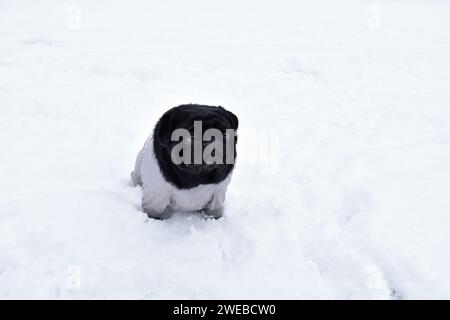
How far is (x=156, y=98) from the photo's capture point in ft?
17.4

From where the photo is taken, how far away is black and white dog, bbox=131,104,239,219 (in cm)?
245

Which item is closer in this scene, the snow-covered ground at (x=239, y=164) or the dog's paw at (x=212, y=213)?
the snow-covered ground at (x=239, y=164)

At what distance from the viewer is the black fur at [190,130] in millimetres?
2463

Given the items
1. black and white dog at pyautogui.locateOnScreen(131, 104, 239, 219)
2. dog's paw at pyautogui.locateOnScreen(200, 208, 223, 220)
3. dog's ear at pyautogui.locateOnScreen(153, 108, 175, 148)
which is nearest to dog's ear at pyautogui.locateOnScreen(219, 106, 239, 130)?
black and white dog at pyautogui.locateOnScreen(131, 104, 239, 219)

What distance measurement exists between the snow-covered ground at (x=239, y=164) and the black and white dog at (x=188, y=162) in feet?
0.72

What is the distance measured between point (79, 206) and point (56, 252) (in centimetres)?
48

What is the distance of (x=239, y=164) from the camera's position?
13.2 ft

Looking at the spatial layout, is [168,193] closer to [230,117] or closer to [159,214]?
[159,214]

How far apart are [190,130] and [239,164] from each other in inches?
64.3

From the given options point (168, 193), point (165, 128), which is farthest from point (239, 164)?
point (165, 128)

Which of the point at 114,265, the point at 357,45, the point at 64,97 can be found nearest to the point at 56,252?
the point at 114,265

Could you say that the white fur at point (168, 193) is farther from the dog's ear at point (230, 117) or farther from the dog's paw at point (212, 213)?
the dog's ear at point (230, 117)

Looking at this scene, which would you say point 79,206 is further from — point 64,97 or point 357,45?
point 357,45

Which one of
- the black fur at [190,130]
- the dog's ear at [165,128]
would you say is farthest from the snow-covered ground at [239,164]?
the dog's ear at [165,128]
